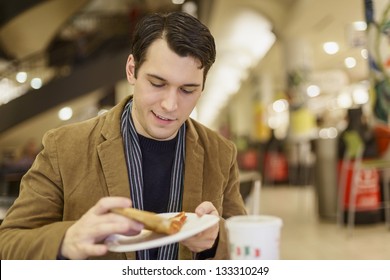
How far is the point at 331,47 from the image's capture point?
7234 mm

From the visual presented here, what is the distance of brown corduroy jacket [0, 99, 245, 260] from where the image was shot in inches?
30.5

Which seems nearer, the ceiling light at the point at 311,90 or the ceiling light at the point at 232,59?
the ceiling light at the point at 232,59

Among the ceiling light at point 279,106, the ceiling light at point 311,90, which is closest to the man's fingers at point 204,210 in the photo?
the ceiling light at point 311,90

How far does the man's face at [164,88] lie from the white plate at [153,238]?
0.71ft

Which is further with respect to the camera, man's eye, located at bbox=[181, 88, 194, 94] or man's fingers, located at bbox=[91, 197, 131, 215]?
man's eye, located at bbox=[181, 88, 194, 94]

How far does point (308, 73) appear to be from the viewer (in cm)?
697

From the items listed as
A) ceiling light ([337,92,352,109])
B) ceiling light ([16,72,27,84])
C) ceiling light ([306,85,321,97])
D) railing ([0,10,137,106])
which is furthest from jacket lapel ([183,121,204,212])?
ceiling light ([337,92,352,109])

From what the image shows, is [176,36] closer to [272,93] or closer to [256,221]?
[256,221]

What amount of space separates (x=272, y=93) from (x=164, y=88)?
9037mm

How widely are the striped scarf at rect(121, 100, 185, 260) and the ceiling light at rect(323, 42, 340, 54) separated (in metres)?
6.64

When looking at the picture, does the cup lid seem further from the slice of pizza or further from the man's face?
the man's face

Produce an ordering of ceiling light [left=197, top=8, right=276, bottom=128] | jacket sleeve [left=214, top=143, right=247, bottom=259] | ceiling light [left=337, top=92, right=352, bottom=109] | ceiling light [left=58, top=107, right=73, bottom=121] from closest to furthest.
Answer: jacket sleeve [left=214, top=143, right=247, bottom=259], ceiling light [left=197, top=8, right=276, bottom=128], ceiling light [left=58, top=107, right=73, bottom=121], ceiling light [left=337, top=92, right=352, bottom=109]

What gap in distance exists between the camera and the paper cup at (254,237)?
0.62 metres

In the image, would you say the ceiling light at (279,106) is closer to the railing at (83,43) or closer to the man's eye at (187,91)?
the railing at (83,43)
